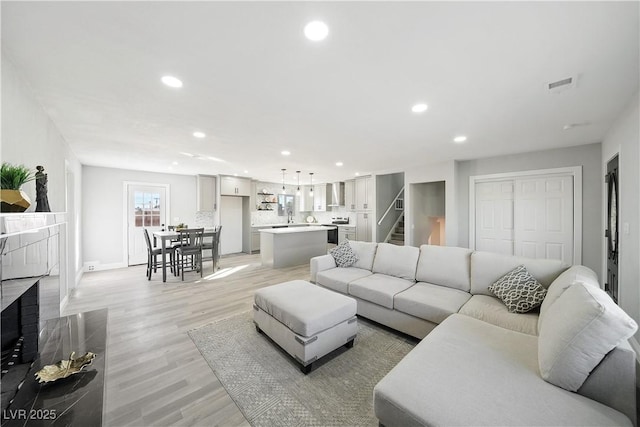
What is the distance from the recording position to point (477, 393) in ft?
3.89

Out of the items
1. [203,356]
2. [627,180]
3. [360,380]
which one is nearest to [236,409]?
[203,356]

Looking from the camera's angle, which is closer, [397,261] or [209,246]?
[397,261]

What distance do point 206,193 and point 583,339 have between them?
7.47 metres

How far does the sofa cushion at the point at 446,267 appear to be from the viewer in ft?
9.11

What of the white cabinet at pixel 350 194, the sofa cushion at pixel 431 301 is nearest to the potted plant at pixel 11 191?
the sofa cushion at pixel 431 301

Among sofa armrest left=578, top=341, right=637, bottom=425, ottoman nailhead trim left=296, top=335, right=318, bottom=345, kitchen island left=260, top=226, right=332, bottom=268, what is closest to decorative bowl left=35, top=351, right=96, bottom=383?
ottoman nailhead trim left=296, top=335, right=318, bottom=345

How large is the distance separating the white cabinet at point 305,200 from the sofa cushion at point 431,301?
6.93 meters

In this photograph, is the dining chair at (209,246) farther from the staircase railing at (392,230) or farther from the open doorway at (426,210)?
the open doorway at (426,210)

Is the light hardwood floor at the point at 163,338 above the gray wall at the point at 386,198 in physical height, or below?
below

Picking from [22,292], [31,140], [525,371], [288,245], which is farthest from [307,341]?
[288,245]

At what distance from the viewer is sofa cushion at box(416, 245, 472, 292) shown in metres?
2.78

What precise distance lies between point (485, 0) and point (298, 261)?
5584 millimetres

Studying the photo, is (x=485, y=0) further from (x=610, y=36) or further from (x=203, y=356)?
(x=203, y=356)

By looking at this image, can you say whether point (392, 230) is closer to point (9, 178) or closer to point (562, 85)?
point (562, 85)
